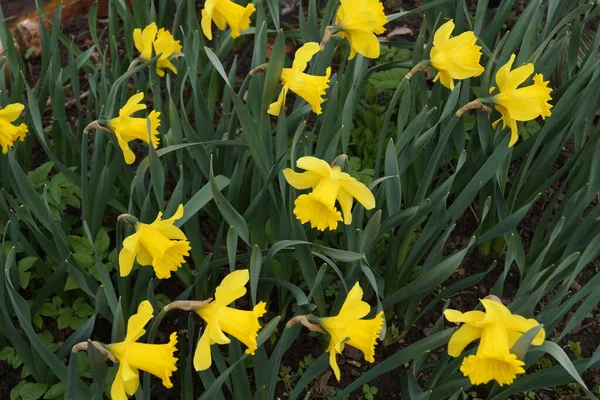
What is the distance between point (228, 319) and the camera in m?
1.36

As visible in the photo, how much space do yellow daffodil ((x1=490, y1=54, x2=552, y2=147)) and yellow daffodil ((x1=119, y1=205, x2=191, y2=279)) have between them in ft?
3.00

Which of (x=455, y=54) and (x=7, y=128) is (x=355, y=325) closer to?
(x=455, y=54)

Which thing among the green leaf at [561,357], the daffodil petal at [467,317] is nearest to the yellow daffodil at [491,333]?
the daffodil petal at [467,317]

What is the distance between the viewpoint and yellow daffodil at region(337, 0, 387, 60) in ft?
6.08

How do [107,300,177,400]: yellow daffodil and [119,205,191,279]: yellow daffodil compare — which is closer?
[107,300,177,400]: yellow daffodil

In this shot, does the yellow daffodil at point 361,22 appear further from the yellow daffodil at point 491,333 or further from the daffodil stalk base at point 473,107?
the yellow daffodil at point 491,333

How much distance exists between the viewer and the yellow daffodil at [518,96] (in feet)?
5.80

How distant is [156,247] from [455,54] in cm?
95

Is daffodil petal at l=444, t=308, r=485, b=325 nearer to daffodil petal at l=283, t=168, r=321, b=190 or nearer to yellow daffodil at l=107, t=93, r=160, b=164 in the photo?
daffodil petal at l=283, t=168, r=321, b=190

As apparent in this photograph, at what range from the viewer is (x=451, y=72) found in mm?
1863

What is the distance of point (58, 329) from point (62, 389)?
428 millimetres

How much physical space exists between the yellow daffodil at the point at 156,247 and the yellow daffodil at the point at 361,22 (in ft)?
2.45

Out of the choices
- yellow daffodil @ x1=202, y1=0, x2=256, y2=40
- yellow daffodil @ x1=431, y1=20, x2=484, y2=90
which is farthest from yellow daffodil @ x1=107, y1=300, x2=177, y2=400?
yellow daffodil @ x1=431, y1=20, x2=484, y2=90

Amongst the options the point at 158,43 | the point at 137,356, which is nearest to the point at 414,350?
the point at 137,356
